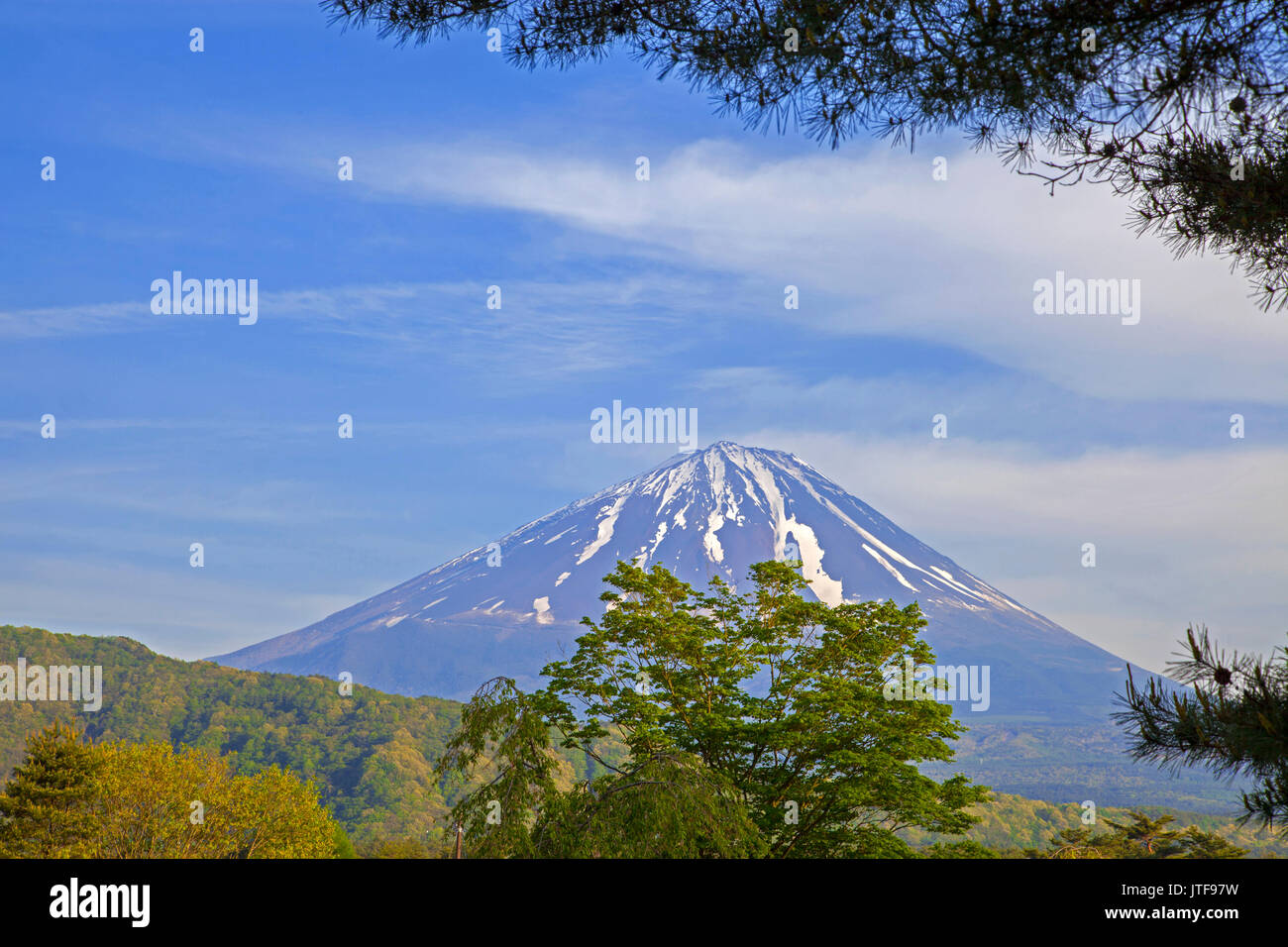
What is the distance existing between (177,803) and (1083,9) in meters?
28.5

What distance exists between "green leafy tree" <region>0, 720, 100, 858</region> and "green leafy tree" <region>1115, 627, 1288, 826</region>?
Answer: 30557mm

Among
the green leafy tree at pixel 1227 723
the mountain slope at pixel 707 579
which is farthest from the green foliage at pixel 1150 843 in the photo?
the mountain slope at pixel 707 579

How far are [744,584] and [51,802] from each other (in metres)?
97.1

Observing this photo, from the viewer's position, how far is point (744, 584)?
121812 mm

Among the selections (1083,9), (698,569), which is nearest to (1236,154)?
(1083,9)

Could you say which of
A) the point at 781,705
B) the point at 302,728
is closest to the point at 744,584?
the point at 302,728

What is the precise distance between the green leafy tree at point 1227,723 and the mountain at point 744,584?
345ft

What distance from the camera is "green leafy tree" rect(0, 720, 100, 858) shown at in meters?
28.4

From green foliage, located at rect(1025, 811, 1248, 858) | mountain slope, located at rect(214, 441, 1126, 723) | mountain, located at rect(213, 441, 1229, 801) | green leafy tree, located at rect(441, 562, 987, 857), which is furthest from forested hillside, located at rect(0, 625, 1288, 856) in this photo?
mountain slope, located at rect(214, 441, 1126, 723)

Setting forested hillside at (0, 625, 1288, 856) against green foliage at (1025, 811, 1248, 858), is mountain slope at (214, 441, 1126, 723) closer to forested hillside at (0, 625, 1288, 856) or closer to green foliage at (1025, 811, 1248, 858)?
forested hillside at (0, 625, 1288, 856)

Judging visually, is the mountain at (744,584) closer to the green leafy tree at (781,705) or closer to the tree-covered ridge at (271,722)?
the tree-covered ridge at (271,722)

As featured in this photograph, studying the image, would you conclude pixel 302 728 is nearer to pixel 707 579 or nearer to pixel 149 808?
pixel 149 808

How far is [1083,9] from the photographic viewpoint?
4.31 metres
